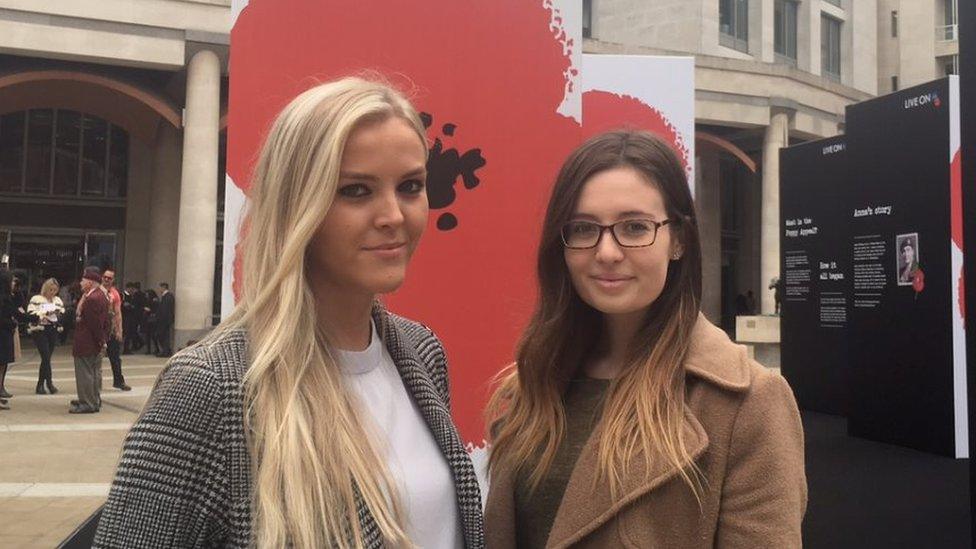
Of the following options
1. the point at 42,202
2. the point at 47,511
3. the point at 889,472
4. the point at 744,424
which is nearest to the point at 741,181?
the point at 42,202

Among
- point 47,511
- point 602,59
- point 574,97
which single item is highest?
point 602,59

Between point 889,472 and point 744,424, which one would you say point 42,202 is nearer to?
point 889,472

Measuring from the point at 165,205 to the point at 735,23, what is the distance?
1961 cm

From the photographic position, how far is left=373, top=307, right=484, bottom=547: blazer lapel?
155cm

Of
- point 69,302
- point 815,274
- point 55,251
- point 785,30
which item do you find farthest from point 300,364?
point 785,30

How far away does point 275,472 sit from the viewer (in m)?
1.22

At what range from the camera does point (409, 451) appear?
1.50 metres

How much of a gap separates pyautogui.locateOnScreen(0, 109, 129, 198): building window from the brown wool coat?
2475 centimetres

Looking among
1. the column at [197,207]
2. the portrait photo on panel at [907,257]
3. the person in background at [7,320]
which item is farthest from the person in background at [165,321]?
the portrait photo on panel at [907,257]

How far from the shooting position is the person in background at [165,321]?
57.6 ft

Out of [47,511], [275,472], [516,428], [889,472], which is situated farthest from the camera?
[889,472]

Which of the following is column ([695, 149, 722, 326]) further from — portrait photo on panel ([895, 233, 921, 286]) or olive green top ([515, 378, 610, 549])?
olive green top ([515, 378, 610, 549])

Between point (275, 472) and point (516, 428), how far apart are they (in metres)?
0.70

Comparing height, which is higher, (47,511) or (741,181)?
(741,181)
